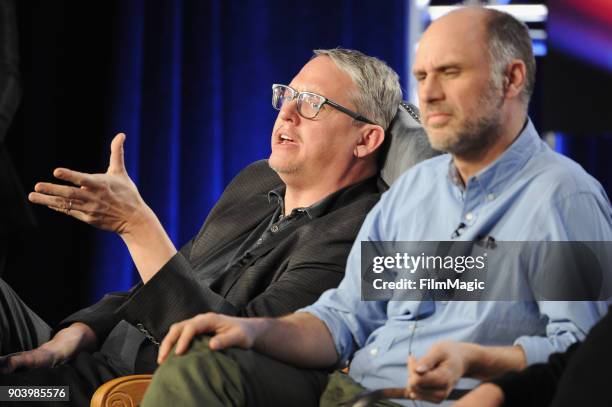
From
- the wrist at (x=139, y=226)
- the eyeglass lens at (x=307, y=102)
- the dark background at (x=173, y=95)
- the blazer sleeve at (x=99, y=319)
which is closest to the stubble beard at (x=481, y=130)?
the wrist at (x=139, y=226)

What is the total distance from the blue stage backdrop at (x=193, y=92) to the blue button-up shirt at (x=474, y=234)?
6.72 feet

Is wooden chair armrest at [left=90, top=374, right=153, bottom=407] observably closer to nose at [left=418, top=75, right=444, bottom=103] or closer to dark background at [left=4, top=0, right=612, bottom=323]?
nose at [left=418, top=75, right=444, bottom=103]

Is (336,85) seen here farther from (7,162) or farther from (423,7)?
(423,7)

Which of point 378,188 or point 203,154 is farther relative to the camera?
point 203,154

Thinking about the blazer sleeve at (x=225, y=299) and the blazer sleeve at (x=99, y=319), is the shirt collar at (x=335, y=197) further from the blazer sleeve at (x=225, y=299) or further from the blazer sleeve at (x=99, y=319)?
the blazer sleeve at (x=99, y=319)

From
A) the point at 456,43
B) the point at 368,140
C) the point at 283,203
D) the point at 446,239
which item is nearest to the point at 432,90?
the point at 456,43

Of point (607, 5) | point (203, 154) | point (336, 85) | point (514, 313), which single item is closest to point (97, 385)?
point (336, 85)

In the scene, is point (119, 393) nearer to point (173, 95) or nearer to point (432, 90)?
point (432, 90)

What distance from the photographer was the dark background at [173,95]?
141 inches

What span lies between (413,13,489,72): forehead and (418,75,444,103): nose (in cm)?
2

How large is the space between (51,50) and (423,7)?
56.0 inches

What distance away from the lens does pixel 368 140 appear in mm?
2139

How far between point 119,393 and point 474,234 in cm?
74

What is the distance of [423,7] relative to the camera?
11.7 ft
